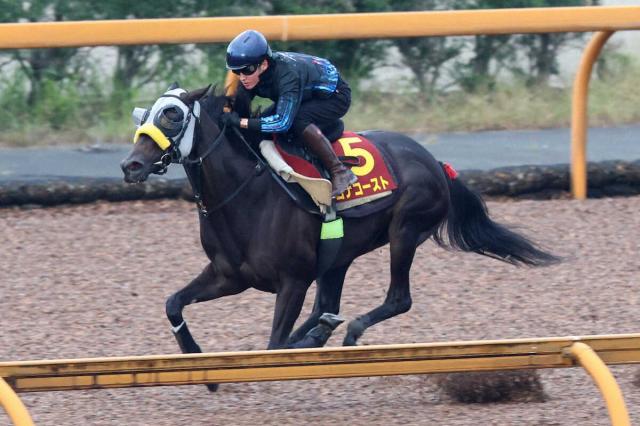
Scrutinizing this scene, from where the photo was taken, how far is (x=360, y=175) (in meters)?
6.59

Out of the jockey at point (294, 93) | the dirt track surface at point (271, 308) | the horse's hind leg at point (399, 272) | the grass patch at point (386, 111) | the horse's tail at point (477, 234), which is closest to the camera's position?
the dirt track surface at point (271, 308)

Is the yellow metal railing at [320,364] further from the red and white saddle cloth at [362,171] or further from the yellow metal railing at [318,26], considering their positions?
the yellow metal railing at [318,26]

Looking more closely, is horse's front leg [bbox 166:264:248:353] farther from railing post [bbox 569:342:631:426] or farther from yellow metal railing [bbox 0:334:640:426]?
railing post [bbox 569:342:631:426]

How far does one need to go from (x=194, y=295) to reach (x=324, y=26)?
2.93m

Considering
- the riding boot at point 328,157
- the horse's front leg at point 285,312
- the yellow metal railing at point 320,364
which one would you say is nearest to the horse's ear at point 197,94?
the riding boot at point 328,157

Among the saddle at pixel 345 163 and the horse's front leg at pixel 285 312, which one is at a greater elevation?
the saddle at pixel 345 163

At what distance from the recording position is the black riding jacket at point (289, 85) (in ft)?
20.7

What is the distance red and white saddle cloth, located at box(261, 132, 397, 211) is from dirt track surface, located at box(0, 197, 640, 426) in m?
0.86

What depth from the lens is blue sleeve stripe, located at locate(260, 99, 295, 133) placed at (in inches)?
248

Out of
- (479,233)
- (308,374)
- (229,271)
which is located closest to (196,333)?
(229,271)

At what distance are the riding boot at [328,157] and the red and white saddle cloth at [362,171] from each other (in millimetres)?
71

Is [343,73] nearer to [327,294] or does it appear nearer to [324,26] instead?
[324,26]

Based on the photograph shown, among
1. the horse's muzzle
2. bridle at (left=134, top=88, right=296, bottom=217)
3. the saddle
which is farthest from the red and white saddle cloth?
the horse's muzzle

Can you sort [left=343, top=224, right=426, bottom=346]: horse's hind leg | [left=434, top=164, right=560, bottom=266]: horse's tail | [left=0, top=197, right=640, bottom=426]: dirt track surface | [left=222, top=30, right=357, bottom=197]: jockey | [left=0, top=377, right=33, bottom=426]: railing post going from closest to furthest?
[left=0, top=377, right=33, bottom=426]: railing post → [left=0, top=197, right=640, bottom=426]: dirt track surface → [left=222, top=30, right=357, bottom=197]: jockey → [left=343, top=224, right=426, bottom=346]: horse's hind leg → [left=434, top=164, right=560, bottom=266]: horse's tail
